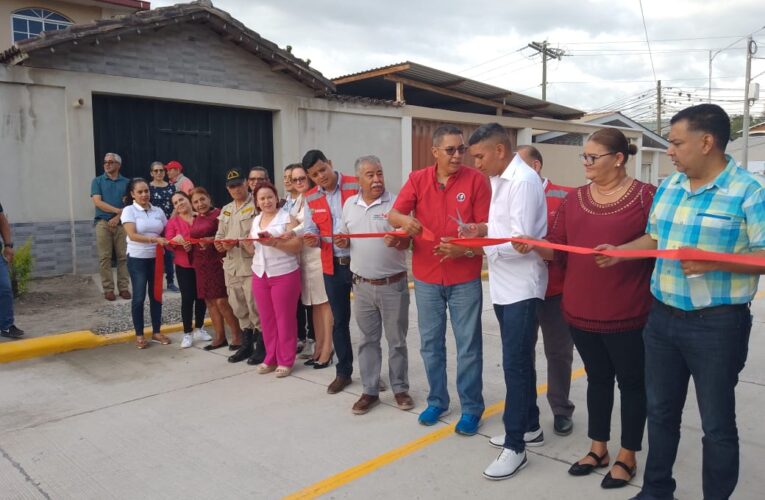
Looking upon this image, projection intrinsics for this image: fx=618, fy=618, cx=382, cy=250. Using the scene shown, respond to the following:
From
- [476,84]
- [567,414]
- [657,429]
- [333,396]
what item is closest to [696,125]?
[657,429]

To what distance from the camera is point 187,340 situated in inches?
257

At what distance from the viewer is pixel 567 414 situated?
4.11 metres

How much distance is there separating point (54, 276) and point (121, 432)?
237 inches

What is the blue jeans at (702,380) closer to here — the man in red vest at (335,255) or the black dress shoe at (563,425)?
the black dress shoe at (563,425)

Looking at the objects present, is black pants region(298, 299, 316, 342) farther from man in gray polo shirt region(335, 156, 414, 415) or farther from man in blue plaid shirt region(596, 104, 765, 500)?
man in blue plaid shirt region(596, 104, 765, 500)

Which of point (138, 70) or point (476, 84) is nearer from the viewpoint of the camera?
point (138, 70)

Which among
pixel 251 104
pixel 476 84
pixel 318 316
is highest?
pixel 476 84

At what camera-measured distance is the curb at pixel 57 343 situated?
6066mm

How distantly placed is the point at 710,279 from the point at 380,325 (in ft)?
8.32

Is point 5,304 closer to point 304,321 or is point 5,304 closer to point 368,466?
point 304,321

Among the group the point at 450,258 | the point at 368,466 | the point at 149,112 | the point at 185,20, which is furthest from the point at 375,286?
the point at 185,20

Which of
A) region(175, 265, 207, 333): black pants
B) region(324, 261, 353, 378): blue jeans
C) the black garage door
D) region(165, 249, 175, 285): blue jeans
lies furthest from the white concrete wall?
region(324, 261, 353, 378): blue jeans

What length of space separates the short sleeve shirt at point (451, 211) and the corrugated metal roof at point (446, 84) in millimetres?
10068

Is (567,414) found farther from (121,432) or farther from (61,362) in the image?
(61,362)
